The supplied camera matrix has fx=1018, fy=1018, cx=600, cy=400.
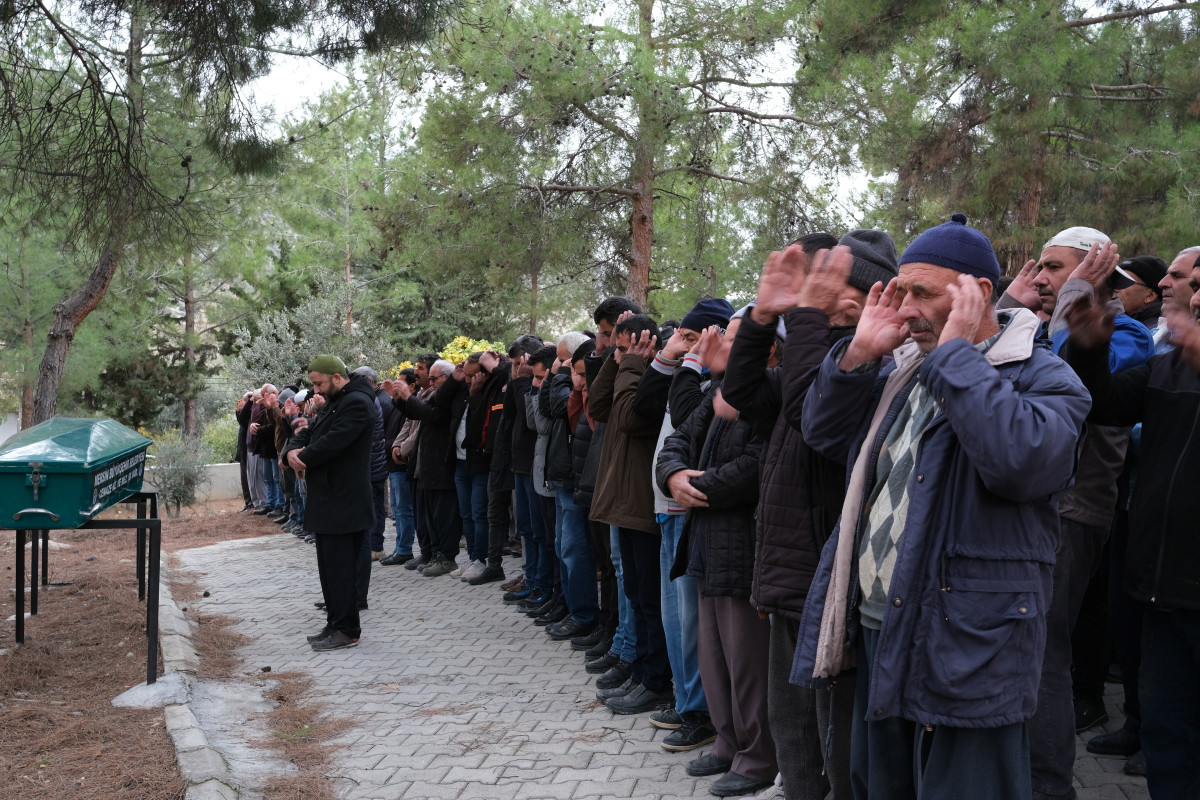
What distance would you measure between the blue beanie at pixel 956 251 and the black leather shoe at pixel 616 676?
3828mm

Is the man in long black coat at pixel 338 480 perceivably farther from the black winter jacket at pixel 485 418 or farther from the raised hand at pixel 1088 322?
the raised hand at pixel 1088 322

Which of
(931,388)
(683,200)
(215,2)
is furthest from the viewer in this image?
(683,200)

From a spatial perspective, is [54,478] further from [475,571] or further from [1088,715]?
[1088,715]

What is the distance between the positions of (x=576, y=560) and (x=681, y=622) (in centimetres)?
232

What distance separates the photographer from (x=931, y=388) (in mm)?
2529

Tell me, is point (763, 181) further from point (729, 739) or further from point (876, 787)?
point (876, 787)

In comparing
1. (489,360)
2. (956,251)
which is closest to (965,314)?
(956,251)

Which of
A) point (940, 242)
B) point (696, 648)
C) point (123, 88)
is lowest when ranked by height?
point (696, 648)

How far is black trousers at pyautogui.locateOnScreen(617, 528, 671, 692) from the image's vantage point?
556cm

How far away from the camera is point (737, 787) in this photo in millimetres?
4301

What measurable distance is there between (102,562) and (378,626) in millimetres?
4704

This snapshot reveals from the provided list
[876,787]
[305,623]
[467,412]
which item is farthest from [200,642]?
[876,787]

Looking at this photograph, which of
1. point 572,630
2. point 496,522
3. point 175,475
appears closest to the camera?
point 572,630

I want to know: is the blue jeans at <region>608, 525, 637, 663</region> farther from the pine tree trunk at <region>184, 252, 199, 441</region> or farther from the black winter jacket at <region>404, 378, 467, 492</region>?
the pine tree trunk at <region>184, 252, 199, 441</region>
